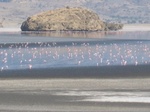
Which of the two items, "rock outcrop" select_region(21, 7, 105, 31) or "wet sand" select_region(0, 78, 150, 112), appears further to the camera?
"rock outcrop" select_region(21, 7, 105, 31)

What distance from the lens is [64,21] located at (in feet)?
611

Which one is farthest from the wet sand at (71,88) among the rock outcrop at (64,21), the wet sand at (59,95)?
the rock outcrop at (64,21)

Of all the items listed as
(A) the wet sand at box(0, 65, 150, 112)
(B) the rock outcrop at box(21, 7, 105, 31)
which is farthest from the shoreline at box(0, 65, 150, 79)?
(B) the rock outcrop at box(21, 7, 105, 31)

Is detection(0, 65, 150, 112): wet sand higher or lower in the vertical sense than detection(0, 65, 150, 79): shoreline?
higher

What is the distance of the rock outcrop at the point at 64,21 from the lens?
184375mm

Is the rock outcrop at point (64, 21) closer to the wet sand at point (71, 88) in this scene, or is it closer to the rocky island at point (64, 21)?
the rocky island at point (64, 21)

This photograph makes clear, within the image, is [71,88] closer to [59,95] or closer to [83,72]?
[59,95]

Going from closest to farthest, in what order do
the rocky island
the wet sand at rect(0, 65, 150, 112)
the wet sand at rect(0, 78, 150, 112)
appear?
the wet sand at rect(0, 78, 150, 112) < the wet sand at rect(0, 65, 150, 112) < the rocky island

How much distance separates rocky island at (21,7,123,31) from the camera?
184m

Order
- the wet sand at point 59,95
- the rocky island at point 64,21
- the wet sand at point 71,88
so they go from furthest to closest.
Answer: the rocky island at point 64,21 → the wet sand at point 71,88 → the wet sand at point 59,95

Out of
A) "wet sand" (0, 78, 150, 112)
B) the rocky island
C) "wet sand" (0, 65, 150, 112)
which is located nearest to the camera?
"wet sand" (0, 78, 150, 112)

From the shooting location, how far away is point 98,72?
42.3 metres

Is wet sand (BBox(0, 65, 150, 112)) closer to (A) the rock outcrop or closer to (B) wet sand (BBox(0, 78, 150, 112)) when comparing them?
(B) wet sand (BBox(0, 78, 150, 112))

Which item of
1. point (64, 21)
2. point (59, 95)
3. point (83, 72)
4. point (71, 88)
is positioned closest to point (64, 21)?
point (64, 21)
